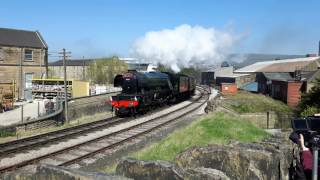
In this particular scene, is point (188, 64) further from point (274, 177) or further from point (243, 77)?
point (274, 177)

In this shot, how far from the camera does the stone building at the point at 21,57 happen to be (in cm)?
5450

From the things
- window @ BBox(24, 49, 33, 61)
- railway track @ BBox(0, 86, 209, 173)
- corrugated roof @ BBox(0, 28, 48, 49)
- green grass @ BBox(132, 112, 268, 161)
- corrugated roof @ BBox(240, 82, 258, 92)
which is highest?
corrugated roof @ BBox(0, 28, 48, 49)

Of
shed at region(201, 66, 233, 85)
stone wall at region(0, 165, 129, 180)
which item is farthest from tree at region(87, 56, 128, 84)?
stone wall at region(0, 165, 129, 180)

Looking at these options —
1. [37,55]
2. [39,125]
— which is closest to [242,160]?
[39,125]

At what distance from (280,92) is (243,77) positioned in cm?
2058

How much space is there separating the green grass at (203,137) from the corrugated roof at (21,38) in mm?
39669

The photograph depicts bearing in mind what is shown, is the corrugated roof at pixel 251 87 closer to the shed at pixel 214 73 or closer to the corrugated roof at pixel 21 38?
the shed at pixel 214 73

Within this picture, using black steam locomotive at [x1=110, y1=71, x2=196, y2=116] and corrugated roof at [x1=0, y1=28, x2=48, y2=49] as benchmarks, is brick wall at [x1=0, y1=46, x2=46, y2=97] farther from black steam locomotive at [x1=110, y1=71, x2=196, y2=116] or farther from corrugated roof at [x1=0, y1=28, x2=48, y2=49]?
black steam locomotive at [x1=110, y1=71, x2=196, y2=116]

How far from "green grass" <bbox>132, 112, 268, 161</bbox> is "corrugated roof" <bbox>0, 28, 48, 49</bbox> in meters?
39.7

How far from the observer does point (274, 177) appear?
24.6 feet

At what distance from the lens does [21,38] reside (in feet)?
193

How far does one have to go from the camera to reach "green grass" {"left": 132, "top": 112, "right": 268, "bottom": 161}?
Result: 15.5 meters

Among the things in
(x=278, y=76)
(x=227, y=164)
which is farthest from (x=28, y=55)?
(x=227, y=164)

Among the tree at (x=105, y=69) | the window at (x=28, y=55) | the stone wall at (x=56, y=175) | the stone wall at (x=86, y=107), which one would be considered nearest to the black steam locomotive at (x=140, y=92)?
the stone wall at (x=86, y=107)
